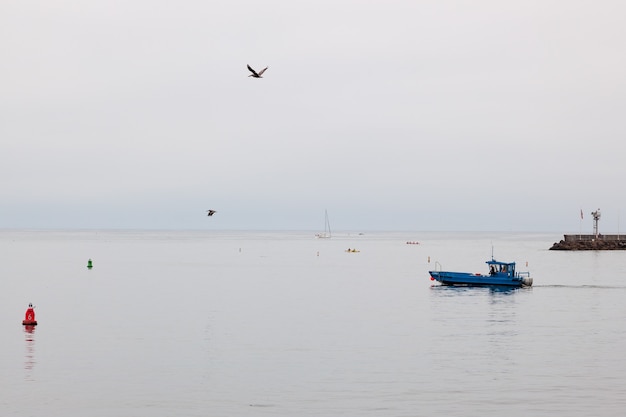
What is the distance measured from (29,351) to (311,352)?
17.0m

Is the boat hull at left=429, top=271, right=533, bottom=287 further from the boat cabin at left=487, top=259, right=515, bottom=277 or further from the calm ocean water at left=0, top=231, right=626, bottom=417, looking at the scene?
the calm ocean water at left=0, top=231, right=626, bottom=417

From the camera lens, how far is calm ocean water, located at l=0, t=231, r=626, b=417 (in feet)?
119

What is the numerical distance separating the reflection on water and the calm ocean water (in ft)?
0.59

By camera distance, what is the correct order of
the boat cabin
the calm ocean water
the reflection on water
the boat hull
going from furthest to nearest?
the boat cabin → the boat hull → the reflection on water → the calm ocean water

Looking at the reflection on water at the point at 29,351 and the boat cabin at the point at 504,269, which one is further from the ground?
the boat cabin at the point at 504,269

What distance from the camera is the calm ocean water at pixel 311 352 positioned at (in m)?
36.3

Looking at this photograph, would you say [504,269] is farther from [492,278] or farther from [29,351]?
[29,351]

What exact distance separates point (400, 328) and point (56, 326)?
25990 mm

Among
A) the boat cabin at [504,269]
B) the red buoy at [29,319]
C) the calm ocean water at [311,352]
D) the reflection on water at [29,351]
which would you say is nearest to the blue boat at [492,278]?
the boat cabin at [504,269]

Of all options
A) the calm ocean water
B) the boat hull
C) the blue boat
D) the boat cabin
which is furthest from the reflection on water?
the boat cabin

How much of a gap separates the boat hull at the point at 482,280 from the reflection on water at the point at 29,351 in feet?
190

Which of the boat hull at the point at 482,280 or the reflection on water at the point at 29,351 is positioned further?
the boat hull at the point at 482,280

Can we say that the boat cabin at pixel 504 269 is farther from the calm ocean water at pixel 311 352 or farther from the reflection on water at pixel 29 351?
the reflection on water at pixel 29 351

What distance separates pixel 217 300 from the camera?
8431 centimetres
